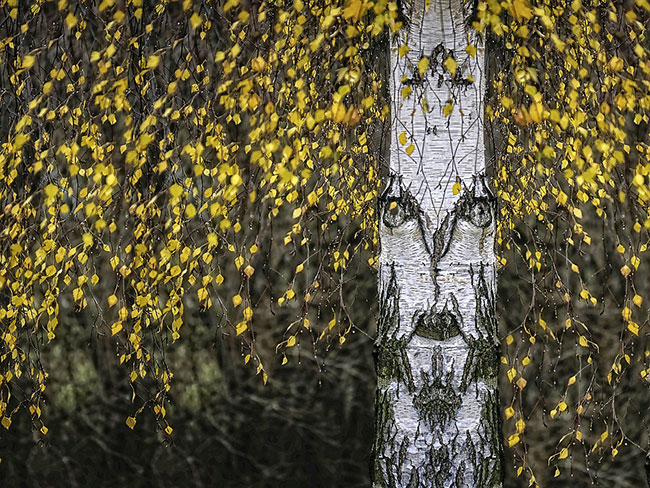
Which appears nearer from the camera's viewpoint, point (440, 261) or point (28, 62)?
point (440, 261)

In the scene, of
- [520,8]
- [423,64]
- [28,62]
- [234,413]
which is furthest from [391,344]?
[234,413]

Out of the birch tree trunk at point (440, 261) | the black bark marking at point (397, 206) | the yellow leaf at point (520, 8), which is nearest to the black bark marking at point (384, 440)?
the birch tree trunk at point (440, 261)

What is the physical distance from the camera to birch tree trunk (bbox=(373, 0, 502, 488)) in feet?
5.29

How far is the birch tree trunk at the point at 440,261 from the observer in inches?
63.5

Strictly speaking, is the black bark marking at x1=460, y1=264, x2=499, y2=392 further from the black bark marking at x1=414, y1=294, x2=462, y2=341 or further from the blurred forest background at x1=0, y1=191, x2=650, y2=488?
the blurred forest background at x1=0, y1=191, x2=650, y2=488

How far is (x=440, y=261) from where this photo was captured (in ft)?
5.32

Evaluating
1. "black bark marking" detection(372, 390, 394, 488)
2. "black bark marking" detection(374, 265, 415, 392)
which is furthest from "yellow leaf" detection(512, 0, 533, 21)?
"black bark marking" detection(372, 390, 394, 488)

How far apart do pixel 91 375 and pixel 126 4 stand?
234 cm

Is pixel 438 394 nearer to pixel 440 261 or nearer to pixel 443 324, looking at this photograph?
pixel 443 324

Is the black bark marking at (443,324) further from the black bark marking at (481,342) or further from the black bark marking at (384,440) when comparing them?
the black bark marking at (384,440)

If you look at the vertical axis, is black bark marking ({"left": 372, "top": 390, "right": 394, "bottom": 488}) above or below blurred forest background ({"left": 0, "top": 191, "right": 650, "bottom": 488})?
above

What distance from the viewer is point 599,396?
11.6 ft

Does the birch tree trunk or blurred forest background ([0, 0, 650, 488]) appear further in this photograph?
blurred forest background ([0, 0, 650, 488])

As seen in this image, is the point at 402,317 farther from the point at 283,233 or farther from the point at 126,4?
the point at 283,233
